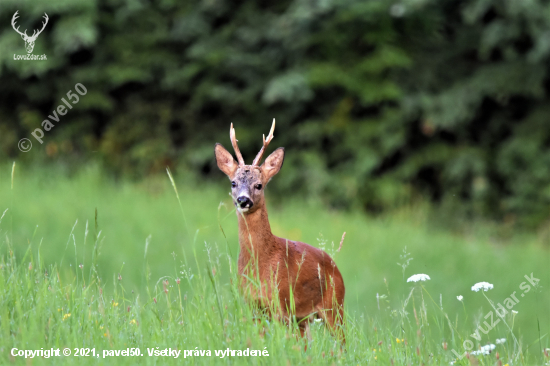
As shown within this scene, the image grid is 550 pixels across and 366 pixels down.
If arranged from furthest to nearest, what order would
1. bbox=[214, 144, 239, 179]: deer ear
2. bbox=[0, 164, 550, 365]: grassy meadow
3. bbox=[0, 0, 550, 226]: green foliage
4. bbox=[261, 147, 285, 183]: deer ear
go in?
bbox=[0, 0, 550, 226]: green foliage
bbox=[214, 144, 239, 179]: deer ear
bbox=[261, 147, 285, 183]: deer ear
bbox=[0, 164, 550, 365]: grassy meadow

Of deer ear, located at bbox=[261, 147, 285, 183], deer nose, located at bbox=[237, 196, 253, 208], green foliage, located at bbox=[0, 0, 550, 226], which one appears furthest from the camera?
green foliage, located at bbox=[0, 0, 550, 226]

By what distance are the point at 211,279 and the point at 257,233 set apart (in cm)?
43

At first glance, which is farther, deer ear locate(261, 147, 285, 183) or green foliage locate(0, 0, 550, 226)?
green foliage locate(0, 0, 550, 226)

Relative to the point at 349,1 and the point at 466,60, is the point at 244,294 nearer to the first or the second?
the point at 349,1

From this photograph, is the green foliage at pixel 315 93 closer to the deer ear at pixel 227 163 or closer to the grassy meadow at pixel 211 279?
the grassy meadow at pixel 211 279

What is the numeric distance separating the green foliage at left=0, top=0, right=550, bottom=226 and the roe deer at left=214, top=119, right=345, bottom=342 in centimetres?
776

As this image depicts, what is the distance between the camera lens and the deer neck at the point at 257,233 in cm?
326

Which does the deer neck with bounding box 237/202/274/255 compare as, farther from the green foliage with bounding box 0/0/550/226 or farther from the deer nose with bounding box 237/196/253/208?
the green foliage with bounding box 0/0/550/226

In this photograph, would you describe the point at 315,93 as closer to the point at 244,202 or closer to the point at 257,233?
the point at 257,233

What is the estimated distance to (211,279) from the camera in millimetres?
2922

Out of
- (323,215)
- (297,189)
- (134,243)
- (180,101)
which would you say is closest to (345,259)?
(323,215)

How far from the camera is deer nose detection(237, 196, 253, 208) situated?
9.99 ft

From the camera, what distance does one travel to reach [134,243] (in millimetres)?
8164

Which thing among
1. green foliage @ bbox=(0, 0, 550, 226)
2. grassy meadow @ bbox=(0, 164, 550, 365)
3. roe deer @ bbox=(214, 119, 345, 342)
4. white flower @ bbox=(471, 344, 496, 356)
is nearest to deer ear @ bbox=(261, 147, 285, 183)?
roe deer @ bbox=(214, 119, 345, 342)
